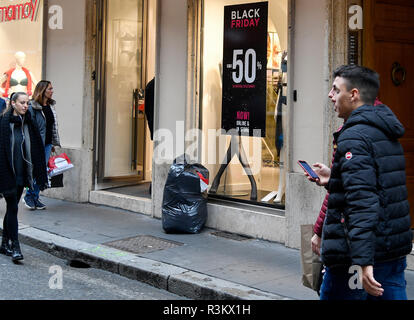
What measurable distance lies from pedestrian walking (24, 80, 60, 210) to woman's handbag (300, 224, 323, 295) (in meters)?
5.68

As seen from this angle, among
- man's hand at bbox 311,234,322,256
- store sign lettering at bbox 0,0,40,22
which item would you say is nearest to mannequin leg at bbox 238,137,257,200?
man's hand at bbox 311,234,322,256

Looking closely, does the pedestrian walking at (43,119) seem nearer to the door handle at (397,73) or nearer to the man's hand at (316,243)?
the door handle at (397,73)

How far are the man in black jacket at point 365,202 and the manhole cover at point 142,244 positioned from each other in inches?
152

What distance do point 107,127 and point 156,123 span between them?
1.78m

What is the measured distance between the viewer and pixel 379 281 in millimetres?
3205

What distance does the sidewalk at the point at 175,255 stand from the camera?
560cm

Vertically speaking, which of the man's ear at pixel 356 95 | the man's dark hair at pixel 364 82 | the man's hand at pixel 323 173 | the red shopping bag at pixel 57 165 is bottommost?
the red shopping bag at pixel 57 165

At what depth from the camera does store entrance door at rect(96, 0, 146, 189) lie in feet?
33.3

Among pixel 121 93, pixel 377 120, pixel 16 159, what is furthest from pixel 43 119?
pixel 377 120

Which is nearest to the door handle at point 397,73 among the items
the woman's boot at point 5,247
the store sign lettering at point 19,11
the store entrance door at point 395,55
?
the store entrance door at point 395,55

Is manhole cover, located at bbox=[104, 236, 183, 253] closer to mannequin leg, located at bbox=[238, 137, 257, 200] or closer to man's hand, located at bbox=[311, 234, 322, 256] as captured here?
mannequin leg, located at bbox=[238, 137, 257, 200]

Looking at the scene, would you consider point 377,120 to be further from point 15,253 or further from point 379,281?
point 15,253

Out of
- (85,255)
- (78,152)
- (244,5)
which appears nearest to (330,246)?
(85,255)
